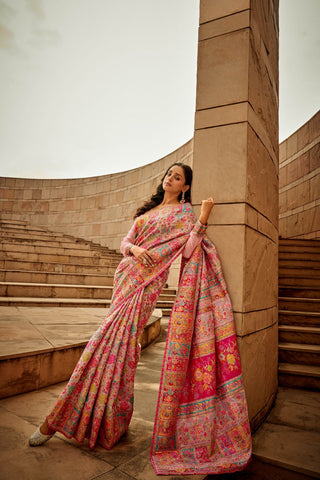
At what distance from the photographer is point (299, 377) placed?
267cm

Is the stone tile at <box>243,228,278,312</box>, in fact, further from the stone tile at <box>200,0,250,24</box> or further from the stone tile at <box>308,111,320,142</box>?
the stone tile at <box>308,111,320,142</box>

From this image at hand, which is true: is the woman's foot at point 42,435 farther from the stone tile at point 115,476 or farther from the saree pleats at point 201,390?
the saree pleats at point 201,390

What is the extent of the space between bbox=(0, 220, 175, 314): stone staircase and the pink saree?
344cm

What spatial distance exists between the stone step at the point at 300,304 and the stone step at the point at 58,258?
5.32 m

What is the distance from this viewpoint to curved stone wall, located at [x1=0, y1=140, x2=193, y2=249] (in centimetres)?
1201

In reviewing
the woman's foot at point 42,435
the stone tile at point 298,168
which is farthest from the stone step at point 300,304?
the stone tile at point 298,168

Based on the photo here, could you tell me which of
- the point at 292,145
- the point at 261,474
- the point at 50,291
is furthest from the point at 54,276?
the point at 292,145

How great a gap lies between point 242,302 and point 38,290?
4.52 meters

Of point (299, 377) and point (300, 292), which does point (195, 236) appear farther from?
point (300, 292)

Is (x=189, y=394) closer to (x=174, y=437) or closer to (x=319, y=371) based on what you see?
(x=174, y=437)

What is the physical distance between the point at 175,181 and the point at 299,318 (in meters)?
2.54

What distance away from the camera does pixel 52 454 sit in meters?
1.49

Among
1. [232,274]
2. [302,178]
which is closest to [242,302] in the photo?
[232,274]

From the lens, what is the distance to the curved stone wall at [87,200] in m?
12.0
